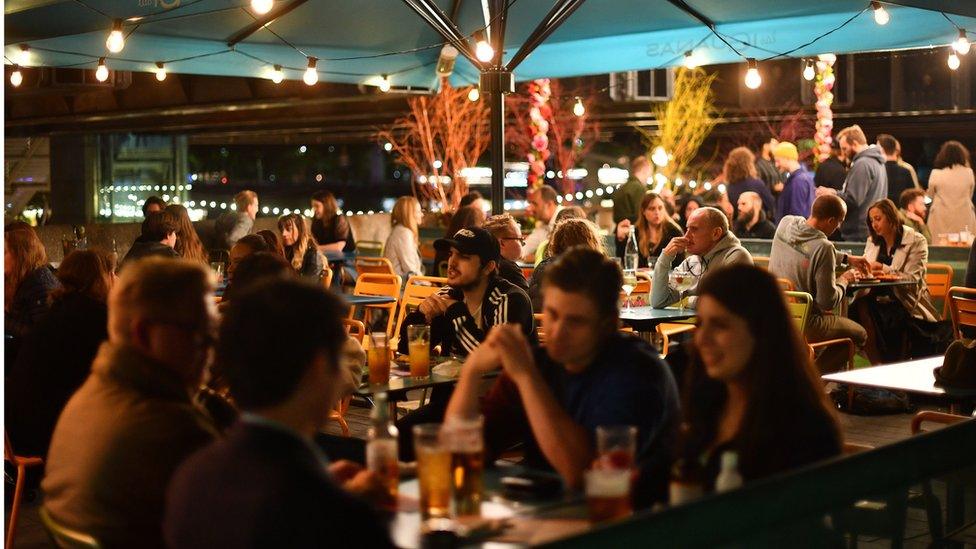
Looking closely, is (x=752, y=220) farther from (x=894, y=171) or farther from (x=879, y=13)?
(x=879, y=13)

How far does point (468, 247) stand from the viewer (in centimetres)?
542

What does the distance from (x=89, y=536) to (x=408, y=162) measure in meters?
17.8

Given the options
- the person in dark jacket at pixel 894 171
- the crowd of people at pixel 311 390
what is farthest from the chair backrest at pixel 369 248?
the crowd of people at pixel 311 390

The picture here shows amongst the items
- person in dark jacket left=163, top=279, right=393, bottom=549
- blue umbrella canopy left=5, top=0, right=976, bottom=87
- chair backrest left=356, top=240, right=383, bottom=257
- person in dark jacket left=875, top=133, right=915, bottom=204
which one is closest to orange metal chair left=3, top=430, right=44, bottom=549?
person in dark jacket left=163, top=279, right=393, bottom=549

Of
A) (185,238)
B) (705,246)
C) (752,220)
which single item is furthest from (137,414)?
(752,220)

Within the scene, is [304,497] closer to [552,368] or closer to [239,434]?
[239,434]

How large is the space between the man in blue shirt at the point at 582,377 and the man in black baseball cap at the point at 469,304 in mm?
1864

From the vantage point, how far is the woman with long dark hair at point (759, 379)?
285 cm

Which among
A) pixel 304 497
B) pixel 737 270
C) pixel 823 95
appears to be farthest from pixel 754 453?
pixel 823 95

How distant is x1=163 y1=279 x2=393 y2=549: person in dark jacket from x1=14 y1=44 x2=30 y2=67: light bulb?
8201mm

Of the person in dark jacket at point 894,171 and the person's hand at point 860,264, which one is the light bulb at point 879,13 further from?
the person in dark jacket at point 894,171

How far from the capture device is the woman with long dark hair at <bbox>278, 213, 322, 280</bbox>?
31.8ft

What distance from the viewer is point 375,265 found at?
11797mm

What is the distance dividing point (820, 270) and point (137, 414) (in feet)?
20.9
